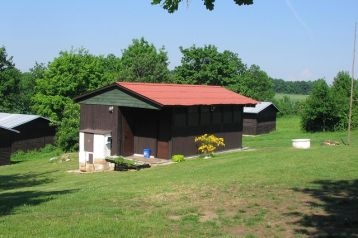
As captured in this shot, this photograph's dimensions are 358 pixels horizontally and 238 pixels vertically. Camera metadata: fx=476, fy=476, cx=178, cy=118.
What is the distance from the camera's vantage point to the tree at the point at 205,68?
69.8m

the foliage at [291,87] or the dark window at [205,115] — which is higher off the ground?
the foliage at [291,87]

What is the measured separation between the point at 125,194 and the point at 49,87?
49843 millimetres

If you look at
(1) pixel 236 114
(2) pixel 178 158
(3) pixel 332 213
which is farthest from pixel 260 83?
(3) pixel 332 213

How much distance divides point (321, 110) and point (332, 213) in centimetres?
4162

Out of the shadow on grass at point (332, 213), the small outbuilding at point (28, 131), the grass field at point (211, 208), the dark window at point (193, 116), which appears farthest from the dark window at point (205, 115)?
the small outbuilding at point (28, 131)

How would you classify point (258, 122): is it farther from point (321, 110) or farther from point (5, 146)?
point (5, 146)

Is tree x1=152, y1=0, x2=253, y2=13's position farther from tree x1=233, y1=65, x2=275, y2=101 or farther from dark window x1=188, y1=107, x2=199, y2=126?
tree x1=233, y1=65, x2=275, y2=101

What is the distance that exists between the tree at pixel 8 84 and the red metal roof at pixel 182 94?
48655 mm

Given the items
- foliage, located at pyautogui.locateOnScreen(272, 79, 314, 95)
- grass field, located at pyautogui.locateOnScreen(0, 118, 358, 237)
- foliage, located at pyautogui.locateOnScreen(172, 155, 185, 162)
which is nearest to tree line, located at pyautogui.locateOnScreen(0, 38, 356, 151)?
foliage, located at pyautogui.locateOnScreen(172, 155, 185, 162)

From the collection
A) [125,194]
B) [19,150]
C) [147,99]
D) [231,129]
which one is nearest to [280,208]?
[125,194]

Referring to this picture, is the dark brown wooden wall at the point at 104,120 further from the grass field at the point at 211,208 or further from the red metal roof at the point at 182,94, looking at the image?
the grass field at the point at 211,208

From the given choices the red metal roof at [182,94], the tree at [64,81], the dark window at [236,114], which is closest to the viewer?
the red metal roof at [182,94]

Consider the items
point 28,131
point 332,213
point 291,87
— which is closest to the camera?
point 332,213

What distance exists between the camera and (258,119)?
54406mm
